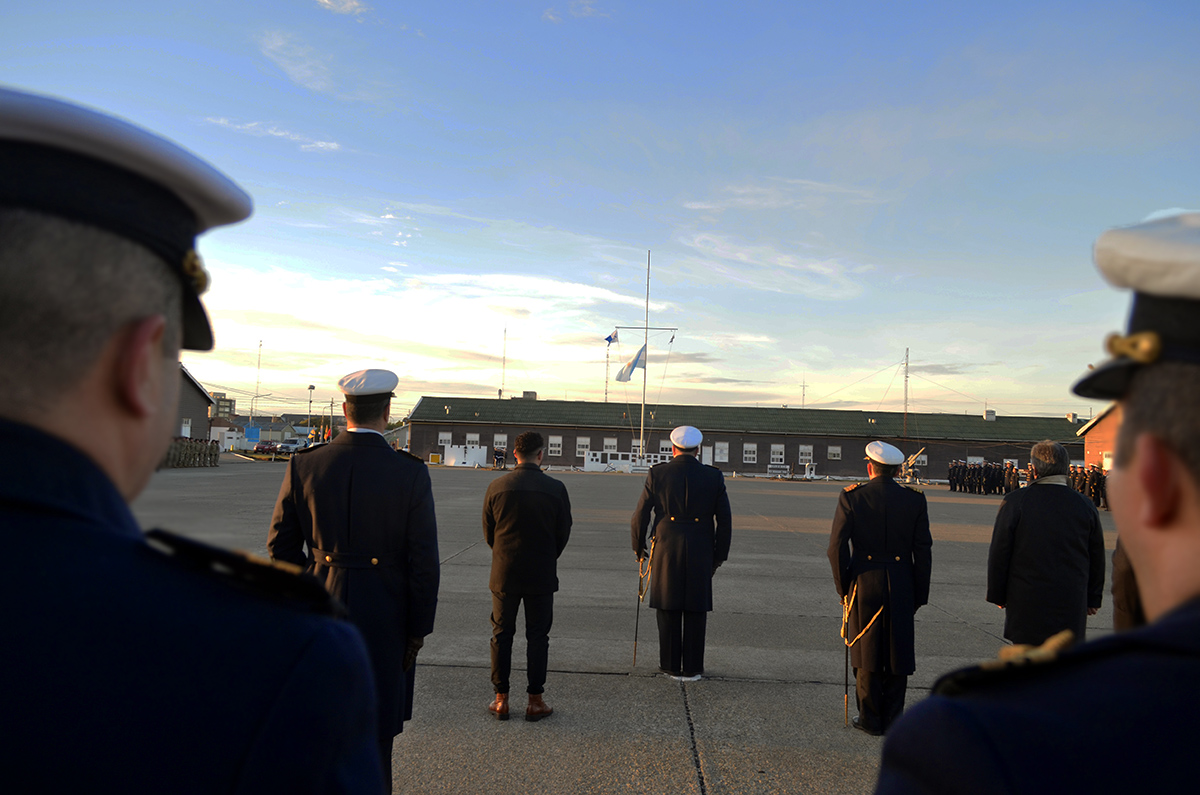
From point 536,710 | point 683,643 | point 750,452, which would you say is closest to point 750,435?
point 750,452

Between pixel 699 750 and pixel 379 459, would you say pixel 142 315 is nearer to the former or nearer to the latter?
pixel 379 459

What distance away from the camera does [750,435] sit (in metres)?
62.6

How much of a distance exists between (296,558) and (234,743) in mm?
3492

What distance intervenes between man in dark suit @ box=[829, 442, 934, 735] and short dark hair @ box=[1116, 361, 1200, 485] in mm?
4863

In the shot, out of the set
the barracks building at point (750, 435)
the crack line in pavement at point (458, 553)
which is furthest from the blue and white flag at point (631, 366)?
the crack line in pavement at point (458, 553)

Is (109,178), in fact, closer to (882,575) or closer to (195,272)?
(195,272)

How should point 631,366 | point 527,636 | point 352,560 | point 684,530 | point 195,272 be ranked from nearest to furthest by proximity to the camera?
point 195,272
point 352,560
point 527,636
point 684,530
point 631,366

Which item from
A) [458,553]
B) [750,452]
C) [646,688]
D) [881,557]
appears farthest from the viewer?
[750,452]

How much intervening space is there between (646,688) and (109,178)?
566cm

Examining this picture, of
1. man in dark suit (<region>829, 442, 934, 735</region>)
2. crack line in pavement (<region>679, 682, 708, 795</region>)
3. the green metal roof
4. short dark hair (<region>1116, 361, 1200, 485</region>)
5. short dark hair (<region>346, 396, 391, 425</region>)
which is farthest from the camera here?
the green metal roof

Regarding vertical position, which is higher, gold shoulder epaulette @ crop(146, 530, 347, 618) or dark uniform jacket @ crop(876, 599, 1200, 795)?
gold shoulder epaulette @ crop(146, 530, 347, 618)

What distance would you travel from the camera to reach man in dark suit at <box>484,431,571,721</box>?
5461 mm

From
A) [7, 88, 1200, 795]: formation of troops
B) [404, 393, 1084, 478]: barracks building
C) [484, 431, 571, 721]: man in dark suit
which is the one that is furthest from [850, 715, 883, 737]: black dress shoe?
[404, 393, 1084, 478]: barracks building

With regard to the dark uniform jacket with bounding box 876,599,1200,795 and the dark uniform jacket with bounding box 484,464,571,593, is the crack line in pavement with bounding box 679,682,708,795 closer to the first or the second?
the dark uniform jacket with bounding box 484,464,571,593
